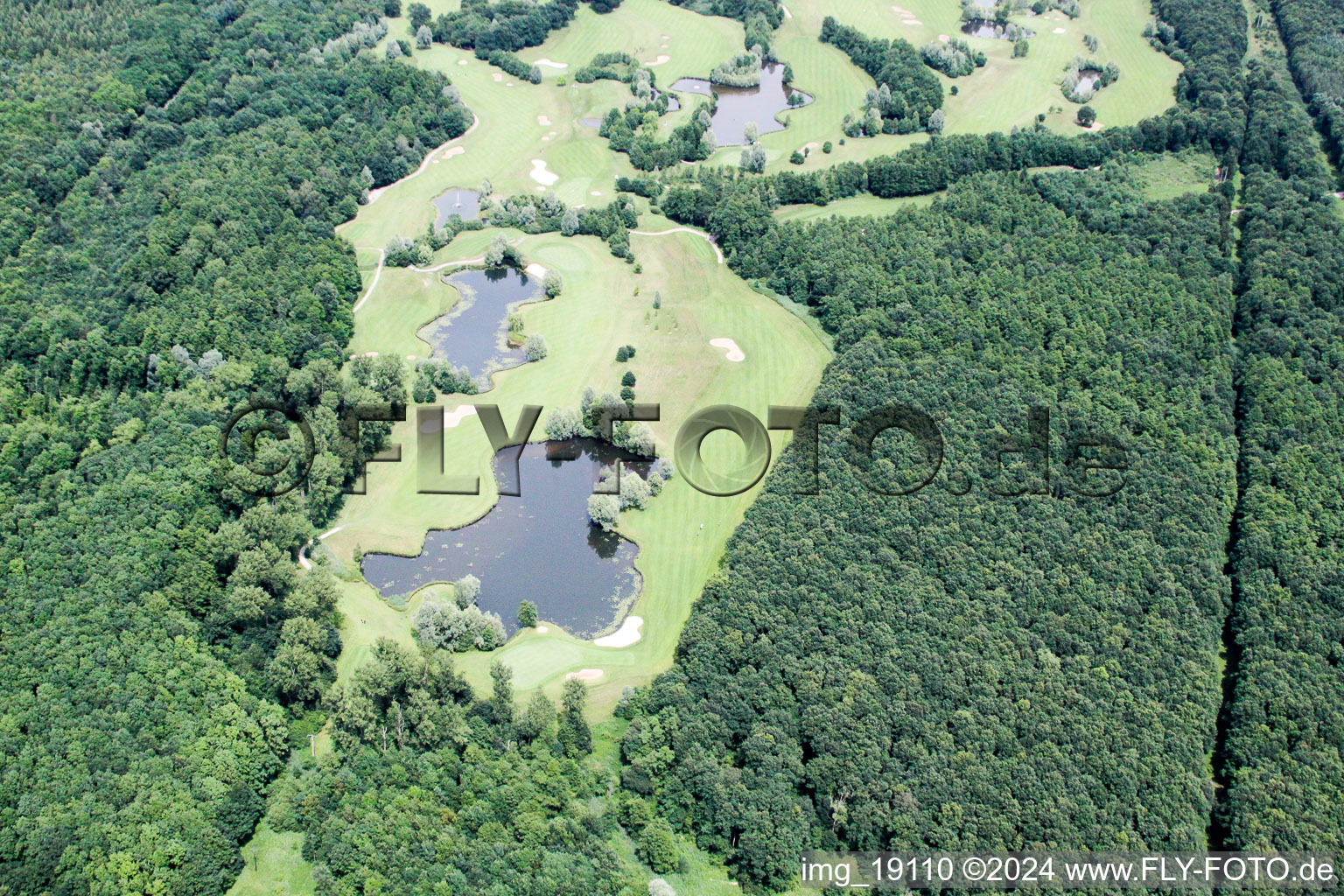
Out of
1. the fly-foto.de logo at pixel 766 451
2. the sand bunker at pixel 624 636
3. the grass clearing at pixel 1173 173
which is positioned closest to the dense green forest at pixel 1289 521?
the grass clearing at pixel 1173 173

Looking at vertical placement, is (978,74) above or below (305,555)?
above

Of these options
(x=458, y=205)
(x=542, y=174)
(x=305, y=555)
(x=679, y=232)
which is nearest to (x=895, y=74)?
(x=679, y=232)

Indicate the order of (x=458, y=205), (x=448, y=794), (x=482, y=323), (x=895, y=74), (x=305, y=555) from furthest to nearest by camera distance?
(x=895, y=74) < (x=458, y=205) < (x=482, y=323) < (x=305, y=555) < (x=448, y=794)

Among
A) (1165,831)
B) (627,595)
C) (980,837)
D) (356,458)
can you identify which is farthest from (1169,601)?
(356,458)

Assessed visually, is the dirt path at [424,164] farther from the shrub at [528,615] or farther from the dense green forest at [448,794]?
the dense green forest at [448,794]

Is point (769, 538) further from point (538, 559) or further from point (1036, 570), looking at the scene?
point (1036, 570)
